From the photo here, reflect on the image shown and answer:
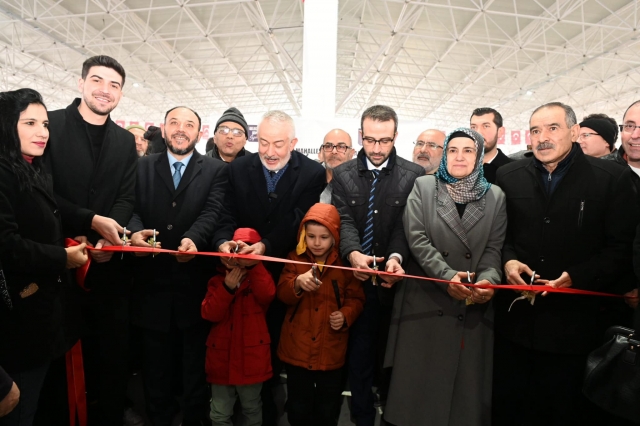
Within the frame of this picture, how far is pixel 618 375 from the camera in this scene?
1745 mm

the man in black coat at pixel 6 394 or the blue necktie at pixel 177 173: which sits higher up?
the blue necktie at pixel 177 173

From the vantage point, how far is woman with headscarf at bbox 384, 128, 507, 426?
7.45 feet

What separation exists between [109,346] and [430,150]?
3416mm

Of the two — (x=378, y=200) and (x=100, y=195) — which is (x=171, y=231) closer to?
(x=100, y=195)

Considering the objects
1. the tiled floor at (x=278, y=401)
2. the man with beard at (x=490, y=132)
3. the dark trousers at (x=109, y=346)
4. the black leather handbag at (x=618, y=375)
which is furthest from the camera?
the man with beard at (x=490, y=132)

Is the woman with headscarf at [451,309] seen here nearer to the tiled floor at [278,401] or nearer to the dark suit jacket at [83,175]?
the tiled floor at [278,401]

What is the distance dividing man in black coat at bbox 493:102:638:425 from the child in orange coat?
988mm

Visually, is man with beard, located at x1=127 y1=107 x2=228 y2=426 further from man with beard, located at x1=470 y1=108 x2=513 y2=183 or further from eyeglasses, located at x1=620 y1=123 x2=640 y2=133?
eyeglasses, located at x1=620 y1=123 x2=640 y2=133

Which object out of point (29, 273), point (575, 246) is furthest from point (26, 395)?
point (575, 246)

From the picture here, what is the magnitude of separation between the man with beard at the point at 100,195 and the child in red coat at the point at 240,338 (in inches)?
26.1

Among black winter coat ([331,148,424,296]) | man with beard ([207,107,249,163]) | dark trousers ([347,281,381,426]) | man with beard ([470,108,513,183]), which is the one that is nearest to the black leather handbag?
black winter coat ([331,148,424,296])

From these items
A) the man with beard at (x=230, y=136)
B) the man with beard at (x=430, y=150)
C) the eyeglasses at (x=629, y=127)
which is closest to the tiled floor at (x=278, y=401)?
the man with beard at (x=230, y=136)

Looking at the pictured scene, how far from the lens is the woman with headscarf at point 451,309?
89.4 inches

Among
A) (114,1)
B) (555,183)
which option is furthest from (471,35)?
(555,183)
